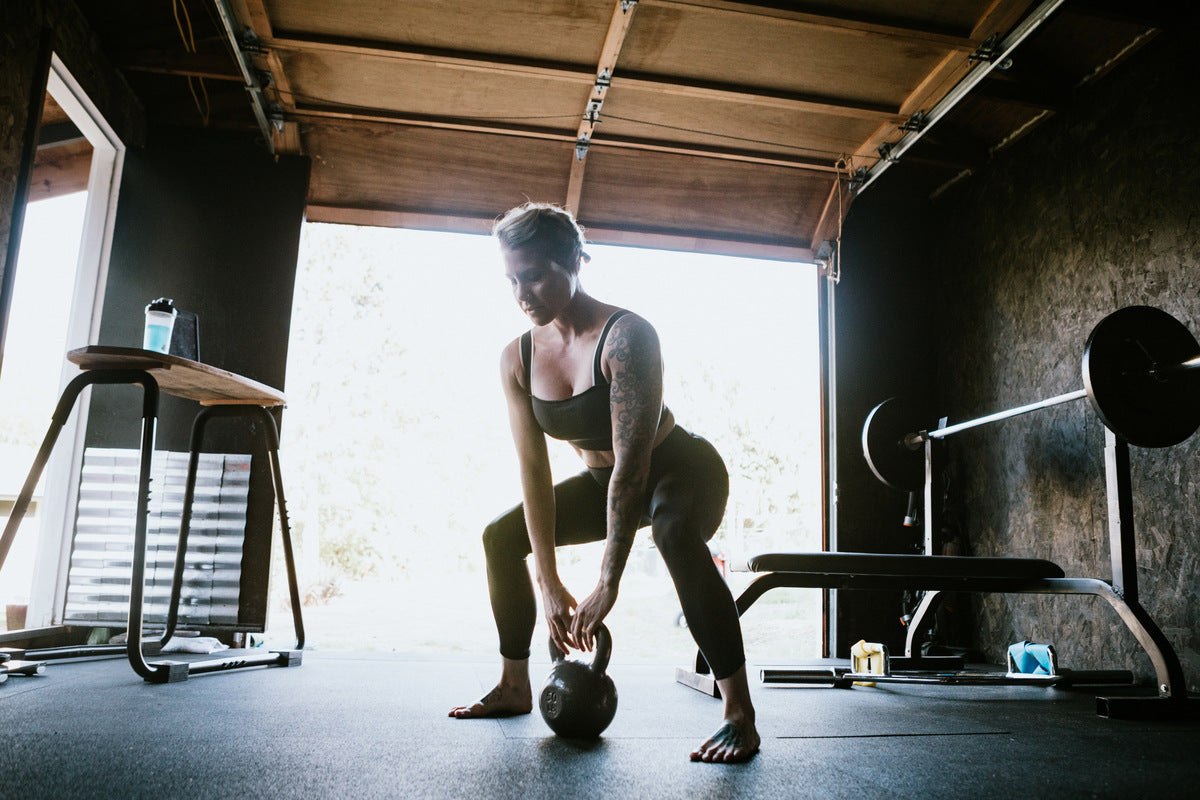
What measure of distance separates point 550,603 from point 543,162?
304 centimetres

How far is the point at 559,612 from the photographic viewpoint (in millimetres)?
1954

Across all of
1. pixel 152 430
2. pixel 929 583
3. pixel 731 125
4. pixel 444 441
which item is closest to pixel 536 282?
pixel 152 430

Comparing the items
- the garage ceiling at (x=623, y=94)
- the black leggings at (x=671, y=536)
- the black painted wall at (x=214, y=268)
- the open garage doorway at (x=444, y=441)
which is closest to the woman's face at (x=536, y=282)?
the black leggings at (x=671, y=536)

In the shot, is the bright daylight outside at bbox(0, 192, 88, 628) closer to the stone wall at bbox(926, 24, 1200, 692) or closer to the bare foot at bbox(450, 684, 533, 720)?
the bare foot at bbox(450, 684, 533, 720)

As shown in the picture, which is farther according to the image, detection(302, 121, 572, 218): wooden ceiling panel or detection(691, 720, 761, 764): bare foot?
detection(302, 121, 572, 218): wooden ceiling panel

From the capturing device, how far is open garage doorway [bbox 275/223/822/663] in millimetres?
6523

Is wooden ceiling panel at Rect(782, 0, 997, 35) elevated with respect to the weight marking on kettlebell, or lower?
elevated

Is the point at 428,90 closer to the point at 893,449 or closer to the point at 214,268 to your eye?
the point at 214,268

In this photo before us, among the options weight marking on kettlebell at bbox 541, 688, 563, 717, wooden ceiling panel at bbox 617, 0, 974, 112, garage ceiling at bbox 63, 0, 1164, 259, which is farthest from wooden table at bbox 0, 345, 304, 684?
wooden ceiling panel at bbox 617, 0, 974, 112

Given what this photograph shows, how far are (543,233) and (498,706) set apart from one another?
1.26 meters

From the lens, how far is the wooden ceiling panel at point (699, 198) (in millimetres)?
4445

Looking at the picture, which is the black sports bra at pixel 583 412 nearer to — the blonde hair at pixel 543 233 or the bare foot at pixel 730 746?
the blonde hair at pixel 543 233

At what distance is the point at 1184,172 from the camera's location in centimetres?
319

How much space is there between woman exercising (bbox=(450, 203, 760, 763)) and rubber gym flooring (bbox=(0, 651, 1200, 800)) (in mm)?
209
